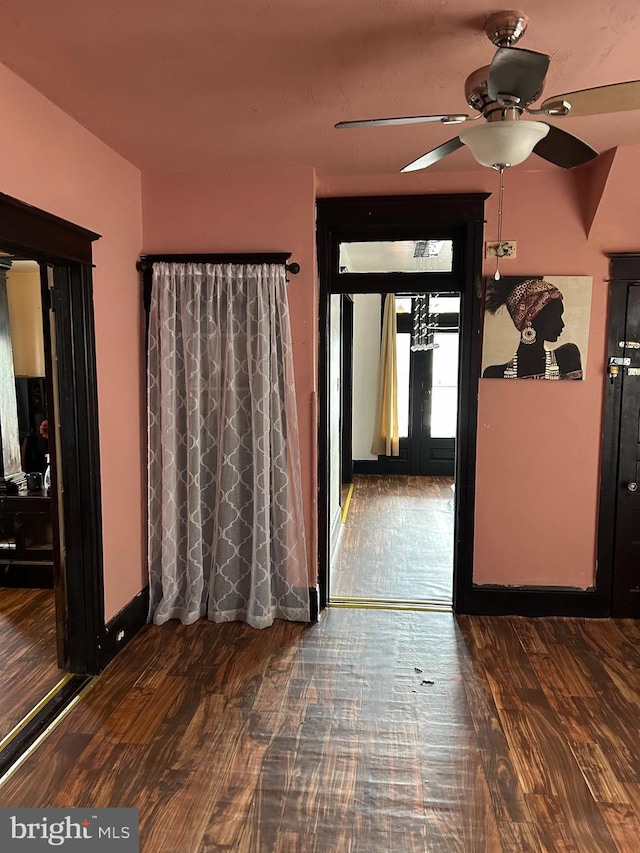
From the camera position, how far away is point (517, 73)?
61.6 inches

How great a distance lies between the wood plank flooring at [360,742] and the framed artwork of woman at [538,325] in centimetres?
155

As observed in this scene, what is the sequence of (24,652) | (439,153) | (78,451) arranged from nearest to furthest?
(439,153) → (78,451) → (24,652)

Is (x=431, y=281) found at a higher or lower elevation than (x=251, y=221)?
lower

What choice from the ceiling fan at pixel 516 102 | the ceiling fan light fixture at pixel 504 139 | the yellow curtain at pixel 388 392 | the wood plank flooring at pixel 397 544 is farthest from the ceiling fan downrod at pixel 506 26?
the yellow curtain at pixel 388 392

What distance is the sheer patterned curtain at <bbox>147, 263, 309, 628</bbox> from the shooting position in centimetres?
331

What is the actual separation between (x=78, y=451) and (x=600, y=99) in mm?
2534

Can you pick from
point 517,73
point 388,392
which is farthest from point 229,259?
point 388,392

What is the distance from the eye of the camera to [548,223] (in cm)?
335

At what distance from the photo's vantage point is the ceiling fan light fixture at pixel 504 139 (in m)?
1.66

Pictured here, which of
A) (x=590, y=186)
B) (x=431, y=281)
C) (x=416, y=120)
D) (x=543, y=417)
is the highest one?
(x=590, y=186)

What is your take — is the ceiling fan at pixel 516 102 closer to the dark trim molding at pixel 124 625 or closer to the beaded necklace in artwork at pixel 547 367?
the beaded necklace in artwork at pixel 547 367

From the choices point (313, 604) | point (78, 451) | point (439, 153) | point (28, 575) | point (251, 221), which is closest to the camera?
point (439, 153)

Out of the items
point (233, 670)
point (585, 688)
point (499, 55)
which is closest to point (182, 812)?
point (233, 670)

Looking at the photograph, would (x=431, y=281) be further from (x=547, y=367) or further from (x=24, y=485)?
(x=24, y=485)
